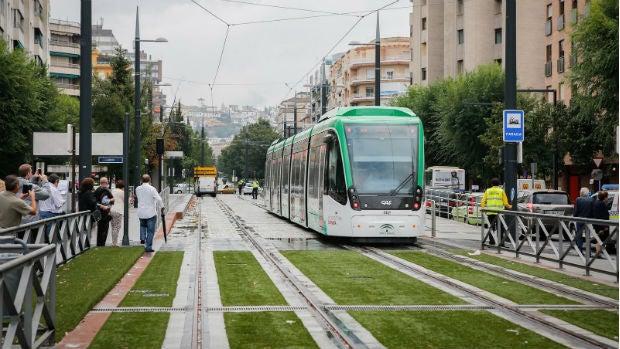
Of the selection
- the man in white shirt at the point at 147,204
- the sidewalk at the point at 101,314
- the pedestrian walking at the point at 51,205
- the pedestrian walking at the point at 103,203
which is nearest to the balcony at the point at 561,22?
the pedestrian walking at the point at 103,203

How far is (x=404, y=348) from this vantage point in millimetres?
8320

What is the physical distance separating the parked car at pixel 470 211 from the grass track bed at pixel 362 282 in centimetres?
1543

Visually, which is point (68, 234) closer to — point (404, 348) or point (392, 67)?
point (404, 348)

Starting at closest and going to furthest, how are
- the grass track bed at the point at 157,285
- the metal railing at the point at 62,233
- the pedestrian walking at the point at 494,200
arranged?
the grass track bed at the point at 157,285 → the metal railing at the point at 62,233 → the pedestrian walking at the point at 494,200

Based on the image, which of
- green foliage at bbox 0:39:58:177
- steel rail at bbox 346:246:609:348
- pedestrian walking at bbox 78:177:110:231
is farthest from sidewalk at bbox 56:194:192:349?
green foliage at bbox 0:39:58:177

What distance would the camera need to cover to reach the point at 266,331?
364 inches

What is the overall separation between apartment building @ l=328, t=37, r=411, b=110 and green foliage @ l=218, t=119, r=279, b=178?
14.1m

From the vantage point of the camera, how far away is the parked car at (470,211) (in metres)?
33.6

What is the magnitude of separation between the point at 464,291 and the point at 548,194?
1693 cm

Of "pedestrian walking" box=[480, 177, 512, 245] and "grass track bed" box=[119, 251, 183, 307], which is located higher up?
"pedestrian walking" box=[480, 177, 512, 245]

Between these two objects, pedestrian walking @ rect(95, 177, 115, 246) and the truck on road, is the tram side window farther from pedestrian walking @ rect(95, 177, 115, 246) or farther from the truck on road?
the truck on road

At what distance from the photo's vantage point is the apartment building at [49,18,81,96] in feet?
323

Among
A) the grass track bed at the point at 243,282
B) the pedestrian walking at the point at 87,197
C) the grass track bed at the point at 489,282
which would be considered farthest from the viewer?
the pedestrian walking at the point at 87,197

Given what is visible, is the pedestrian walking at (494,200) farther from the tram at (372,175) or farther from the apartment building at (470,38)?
the apartment building at (470,38)
